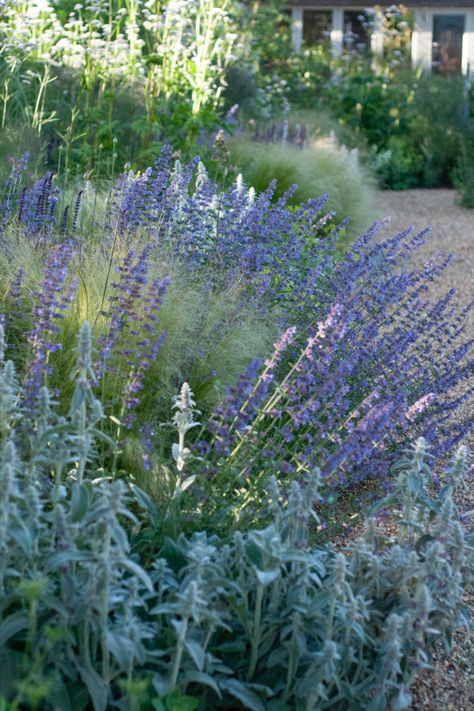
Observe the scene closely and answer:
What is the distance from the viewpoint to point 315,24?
851 inches

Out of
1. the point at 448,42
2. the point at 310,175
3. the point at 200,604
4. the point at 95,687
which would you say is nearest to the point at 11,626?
the point at 95,687

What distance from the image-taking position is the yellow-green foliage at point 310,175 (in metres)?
7.77

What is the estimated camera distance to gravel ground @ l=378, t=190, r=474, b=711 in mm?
2617

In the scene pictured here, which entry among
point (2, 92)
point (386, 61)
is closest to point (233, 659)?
point (2, 92)

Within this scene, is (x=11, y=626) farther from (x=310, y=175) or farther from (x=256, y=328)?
(x=310, y=175)

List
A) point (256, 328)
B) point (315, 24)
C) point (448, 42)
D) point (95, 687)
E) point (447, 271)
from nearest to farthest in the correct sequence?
point (95, 687)
point (256, 328)
point (447, 271)
point (448, 42)
point (315, 24)

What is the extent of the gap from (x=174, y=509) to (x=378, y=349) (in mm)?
1495

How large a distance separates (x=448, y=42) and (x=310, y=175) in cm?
1389

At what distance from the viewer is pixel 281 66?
54.6 ft

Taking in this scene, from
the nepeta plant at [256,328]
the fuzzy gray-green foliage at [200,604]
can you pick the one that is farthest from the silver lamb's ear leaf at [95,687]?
the nepeta plant at [256,328]

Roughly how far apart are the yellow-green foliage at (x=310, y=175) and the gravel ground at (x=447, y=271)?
0.58 meters

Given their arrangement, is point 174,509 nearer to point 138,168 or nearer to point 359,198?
point 138,168

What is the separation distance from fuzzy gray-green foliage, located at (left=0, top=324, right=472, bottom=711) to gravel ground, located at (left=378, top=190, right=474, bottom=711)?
291mm

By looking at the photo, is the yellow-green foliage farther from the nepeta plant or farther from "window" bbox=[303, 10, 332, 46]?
"window" bbox=[303, 10, 332, 46]
